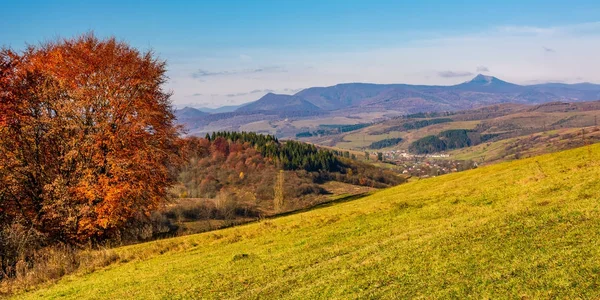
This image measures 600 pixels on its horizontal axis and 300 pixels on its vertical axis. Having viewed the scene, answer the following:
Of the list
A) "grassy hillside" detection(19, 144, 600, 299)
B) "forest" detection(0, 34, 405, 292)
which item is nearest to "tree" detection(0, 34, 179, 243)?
"forest" detection(0, 34, 405, 292)

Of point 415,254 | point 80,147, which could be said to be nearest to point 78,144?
point 80,147

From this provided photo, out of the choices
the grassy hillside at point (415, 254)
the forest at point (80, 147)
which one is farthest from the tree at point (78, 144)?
the grassy hillside at point (415, 254)

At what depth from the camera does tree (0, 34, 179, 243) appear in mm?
33062

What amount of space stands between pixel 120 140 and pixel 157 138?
3.39 m

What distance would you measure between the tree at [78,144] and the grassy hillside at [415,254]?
7302 mm

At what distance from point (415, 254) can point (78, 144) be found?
29365mm

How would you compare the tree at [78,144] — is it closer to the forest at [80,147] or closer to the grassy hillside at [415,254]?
the forest at [80,147]

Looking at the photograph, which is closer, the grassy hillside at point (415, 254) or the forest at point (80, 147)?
the grassy hillside at point (415, 254)

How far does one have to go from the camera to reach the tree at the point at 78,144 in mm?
33062

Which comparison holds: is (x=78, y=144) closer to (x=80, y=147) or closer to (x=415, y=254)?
(x=80, y=147)

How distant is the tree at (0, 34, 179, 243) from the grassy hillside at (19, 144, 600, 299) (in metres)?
7.30

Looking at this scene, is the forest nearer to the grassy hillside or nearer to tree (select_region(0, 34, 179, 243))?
tree (select_region(0, 34, 179, 243))

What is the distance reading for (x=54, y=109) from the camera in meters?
35.2

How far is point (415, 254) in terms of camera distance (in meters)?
16.2
